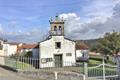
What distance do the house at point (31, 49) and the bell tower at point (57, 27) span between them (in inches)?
177

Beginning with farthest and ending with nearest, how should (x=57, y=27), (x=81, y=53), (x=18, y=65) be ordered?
(x=81, y=53) < (x=57, y=27) < (x=18, y=65)

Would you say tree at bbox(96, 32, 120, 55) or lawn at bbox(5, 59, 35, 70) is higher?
tree at bbox(96, 32, 120, 55)

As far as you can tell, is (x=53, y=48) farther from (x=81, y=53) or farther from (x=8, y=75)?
(x=8, y=75)

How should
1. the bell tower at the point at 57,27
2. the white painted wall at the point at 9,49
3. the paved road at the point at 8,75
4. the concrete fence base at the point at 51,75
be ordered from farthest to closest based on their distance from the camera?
the white painted wall at the point at 9,49, the bell tower at the point at 57,27, the paved road at the point at 8,75, the concrete fence base at the point at 51,75

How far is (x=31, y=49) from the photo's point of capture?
2340 inches

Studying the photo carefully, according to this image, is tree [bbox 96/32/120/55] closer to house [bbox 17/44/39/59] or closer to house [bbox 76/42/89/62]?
house [bbox 76/42/89/62]

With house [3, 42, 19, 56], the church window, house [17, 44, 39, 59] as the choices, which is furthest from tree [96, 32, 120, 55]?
house [3, 42, 19, 56]

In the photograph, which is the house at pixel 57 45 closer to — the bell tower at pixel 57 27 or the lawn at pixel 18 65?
the bell tower at pixel 57 27

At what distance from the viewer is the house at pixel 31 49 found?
55719 millimetres

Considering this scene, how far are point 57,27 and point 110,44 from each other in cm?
1176

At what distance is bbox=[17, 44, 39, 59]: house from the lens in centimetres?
5572

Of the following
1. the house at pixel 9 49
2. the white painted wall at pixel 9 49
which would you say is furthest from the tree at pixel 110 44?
the white painted wall at pixel 9 49

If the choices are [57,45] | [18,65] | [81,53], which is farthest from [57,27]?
[18,65]

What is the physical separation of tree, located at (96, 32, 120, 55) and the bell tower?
373 inches
